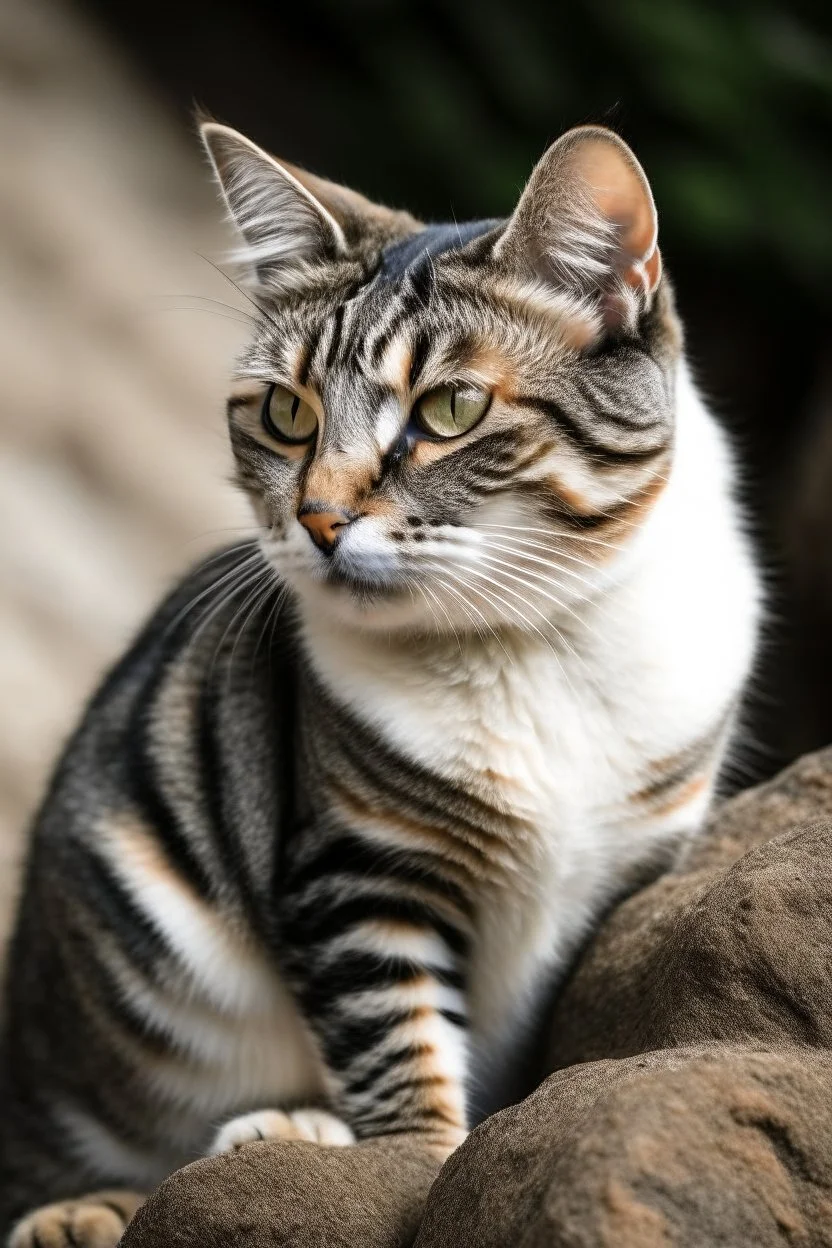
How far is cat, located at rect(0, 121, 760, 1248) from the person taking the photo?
1711mm

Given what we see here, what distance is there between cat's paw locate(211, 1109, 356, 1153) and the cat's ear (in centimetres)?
107

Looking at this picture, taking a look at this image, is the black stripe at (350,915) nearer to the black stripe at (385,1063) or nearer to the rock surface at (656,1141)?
the black stripe at (385,1063)

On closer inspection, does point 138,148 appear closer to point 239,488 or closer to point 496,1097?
point 239,488

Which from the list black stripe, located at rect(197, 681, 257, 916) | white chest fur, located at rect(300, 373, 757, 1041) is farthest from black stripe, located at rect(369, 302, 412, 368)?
black stripe, located at rect(197, 681, 257, 916)

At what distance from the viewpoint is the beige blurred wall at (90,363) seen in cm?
399

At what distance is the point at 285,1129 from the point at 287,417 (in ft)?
2.97

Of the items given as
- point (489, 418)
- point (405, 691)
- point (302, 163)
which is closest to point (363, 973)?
point (405, 691)

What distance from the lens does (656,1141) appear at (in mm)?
1121

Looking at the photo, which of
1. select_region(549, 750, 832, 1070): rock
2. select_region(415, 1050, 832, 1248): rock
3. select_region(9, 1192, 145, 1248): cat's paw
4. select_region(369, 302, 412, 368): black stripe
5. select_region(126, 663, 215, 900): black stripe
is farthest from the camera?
select_region(126, 663, 215, 900): black stripe

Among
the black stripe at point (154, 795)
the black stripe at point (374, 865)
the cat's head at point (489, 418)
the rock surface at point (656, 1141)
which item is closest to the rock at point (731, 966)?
the rock surface at point (656, 1141)

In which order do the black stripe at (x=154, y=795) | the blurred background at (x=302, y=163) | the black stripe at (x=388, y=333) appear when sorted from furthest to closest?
the blurred background at (x=302, y=163), the black stripe at (x=154, y=795), the black stripe at (x=388, y=333)

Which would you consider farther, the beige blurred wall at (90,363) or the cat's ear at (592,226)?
the beige blurred wall at (90,363)

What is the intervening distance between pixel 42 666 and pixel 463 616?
2395 millimetres

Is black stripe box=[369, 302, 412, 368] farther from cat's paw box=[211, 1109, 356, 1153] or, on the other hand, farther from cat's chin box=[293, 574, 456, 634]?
cat's paw box=[211, 1109, 356, 1153]
